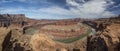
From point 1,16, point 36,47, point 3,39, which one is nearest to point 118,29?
point 36,47

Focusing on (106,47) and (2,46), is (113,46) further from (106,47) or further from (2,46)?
(2,46)

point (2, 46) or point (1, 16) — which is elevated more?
point (2, 46)

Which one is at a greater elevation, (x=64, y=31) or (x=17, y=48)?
(x=17, y=48)

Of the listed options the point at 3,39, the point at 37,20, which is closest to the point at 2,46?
the point at 3,39

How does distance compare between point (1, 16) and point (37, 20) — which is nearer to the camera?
point (1, 16)

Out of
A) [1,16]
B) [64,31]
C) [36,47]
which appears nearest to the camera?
[36,47]

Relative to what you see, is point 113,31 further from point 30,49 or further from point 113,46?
point 30,49

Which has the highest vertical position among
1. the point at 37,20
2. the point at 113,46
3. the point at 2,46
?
the point at 113,46

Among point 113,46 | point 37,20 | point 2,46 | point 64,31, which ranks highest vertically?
point 113,46

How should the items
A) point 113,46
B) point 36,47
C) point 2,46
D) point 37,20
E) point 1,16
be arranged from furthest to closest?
point 37,20 → point 1,16 → point 2,46 → point 36,47 → point 113,46
